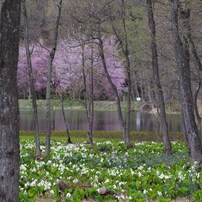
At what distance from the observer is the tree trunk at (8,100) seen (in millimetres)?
4445

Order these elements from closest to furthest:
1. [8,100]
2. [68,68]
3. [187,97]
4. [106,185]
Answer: [8,100], [106,185], [187,97], [68,68]

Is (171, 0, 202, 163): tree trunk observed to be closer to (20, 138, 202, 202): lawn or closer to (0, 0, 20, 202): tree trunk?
(20, 138, 202, 202): lawn

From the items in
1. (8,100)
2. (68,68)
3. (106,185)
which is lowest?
(106,185)

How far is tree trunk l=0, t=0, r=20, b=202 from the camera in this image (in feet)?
14.6

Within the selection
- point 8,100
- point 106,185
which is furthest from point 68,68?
point 8,100

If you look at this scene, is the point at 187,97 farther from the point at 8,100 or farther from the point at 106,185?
the point at 8,100

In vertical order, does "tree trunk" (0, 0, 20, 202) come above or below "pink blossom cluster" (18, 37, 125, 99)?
below

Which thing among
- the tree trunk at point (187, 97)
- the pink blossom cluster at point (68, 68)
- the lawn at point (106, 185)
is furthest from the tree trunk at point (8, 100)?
the pink blossom cluster at point (68, 68)

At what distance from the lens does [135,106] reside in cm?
5131

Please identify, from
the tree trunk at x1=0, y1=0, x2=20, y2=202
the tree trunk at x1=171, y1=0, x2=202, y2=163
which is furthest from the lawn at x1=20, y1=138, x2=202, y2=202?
the tree trunk at x1=0, y1=0, x2=20, y2=202

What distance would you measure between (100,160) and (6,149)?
267 inches

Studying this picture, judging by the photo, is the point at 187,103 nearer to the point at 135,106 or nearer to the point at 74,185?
the point at 74,185

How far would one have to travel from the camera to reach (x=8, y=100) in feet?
14.6

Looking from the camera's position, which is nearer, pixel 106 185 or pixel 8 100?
pixel 8 100
